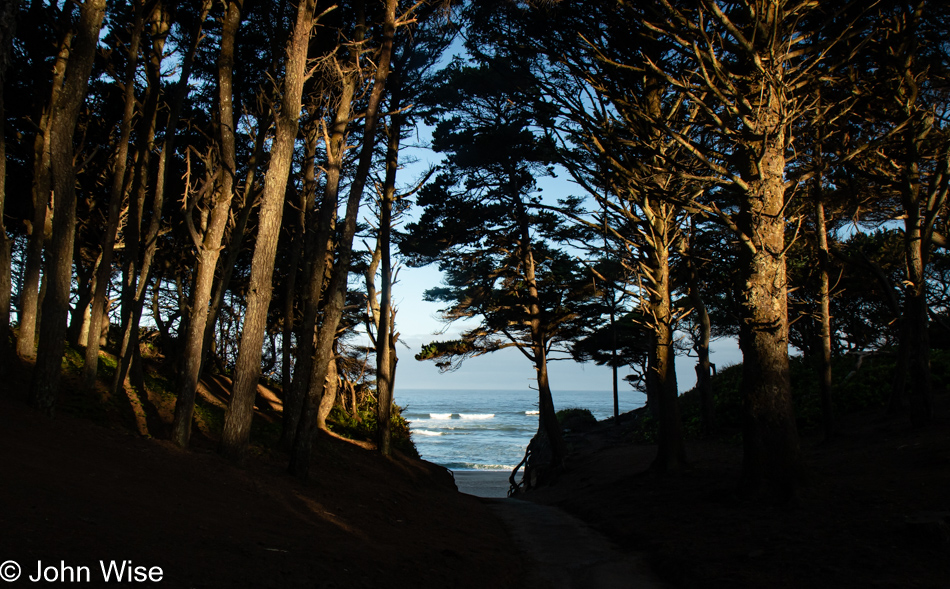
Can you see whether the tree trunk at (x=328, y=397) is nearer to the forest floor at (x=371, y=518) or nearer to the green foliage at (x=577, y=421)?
the forest floor at (x=371, y=518)

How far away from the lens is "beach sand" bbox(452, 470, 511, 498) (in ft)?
71.3

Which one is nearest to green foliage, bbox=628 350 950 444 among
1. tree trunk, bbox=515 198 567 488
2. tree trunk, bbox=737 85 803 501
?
tree trunk, bbox=515 198 567 488

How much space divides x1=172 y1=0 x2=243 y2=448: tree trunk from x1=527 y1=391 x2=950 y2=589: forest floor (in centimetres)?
687

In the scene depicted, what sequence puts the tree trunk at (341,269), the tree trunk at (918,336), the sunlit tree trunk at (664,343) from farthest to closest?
the sunlit tree trunk at (664,343), the tree trunk at (918,336), the tree trunk at (341,269)

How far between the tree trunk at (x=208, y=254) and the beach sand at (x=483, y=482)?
12892mm

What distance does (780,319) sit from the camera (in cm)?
802

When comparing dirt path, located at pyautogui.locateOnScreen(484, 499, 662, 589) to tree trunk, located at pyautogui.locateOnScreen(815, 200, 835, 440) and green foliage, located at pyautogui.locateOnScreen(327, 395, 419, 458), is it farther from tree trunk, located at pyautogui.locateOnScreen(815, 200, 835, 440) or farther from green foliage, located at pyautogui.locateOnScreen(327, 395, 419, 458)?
green foliage, located at pyautogui.locateOnScreen(327, 395, 419, 458)

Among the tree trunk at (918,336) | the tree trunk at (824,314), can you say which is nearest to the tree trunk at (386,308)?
the tree trunk at (824,314)

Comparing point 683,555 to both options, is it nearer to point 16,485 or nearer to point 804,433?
point 16,485

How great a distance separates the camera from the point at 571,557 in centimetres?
721

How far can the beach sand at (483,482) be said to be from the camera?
21.7 m


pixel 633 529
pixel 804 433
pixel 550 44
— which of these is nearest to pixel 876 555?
pixel 633 529

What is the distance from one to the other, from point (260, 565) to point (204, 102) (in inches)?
619

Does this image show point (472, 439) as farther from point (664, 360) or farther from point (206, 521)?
point (206, 521)
